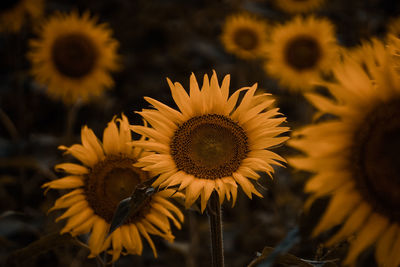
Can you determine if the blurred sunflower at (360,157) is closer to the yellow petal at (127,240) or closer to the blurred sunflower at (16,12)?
the yellow petal at (127,240)

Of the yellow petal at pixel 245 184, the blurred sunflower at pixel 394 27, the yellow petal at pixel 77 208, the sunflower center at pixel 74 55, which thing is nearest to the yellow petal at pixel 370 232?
the yellow petal at pixel 245 184

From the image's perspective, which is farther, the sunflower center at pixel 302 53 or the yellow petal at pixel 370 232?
the sunflower center at pixel 302 53

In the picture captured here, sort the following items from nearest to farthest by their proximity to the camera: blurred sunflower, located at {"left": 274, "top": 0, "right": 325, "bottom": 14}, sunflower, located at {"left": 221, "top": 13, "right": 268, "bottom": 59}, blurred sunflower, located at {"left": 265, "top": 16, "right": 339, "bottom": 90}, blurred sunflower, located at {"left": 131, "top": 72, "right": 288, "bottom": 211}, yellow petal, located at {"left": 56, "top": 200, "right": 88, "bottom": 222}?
1. blurred sunflower, located at {"left": 131, "top": 72, "right": 288, "bottom": 211}
2. yellow petal, located at {"left": 56, "top": 200, "right": 88, "bottom": 222}
3. blurred sunflower, located at {"left": 265, "top": 16, "right": 339, "bottom": 90}
4. sunflower, located at {"left": 221, "top": 13, "right": 268, "bottom": 59}
5. blurred sunflower, located at {"left": 274, "top": 0, "right": 325, "bottom": 14}

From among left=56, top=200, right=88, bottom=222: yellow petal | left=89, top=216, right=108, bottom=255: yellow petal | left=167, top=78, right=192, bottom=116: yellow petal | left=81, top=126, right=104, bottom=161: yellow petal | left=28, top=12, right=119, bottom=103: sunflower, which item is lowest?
left=89, top=216, right=108, bottom=255: yellow petal

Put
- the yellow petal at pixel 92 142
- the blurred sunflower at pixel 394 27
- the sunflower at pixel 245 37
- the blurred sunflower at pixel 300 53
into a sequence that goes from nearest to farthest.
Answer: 1. the yellow petal at pixel 92 142
2. the blurred sunflower at pixel 394 27
3. the blurred sunflower at pixel 300 53
4. the sunflower at pixel 245 37

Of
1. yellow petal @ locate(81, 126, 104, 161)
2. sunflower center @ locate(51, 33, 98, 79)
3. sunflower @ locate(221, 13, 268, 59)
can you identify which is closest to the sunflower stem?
yellow petal @ locate(81, 126, 104, 161)

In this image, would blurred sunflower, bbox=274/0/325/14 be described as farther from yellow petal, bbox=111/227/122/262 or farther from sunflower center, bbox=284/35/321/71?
yellow petal, bbox=111/227/122/262

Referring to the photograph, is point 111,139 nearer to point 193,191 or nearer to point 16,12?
point 193,191
